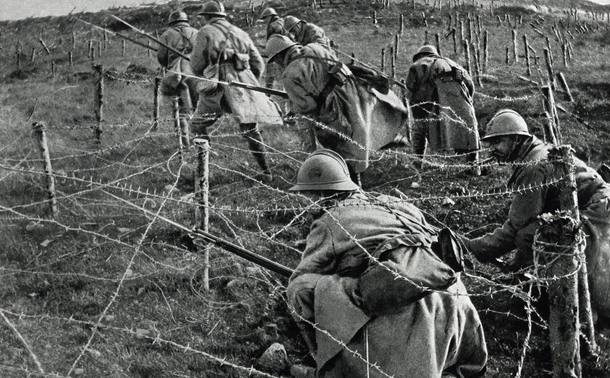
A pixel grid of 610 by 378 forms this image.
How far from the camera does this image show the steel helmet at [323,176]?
17.3 ft

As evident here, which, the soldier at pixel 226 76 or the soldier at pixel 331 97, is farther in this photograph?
the soldier at pixel 226 76

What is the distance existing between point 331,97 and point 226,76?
212cm

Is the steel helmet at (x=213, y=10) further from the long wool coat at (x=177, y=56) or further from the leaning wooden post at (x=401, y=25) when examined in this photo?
the leaning wooden post at (x=401, y=25)

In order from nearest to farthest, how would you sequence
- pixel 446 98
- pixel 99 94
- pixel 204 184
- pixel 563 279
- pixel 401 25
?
1. pixel 563 279
2. pixel 204 184
3. pixel 446 98
4. pixel 99 94
5. pixel 401 25

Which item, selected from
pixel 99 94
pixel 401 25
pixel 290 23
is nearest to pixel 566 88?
pixel 290 23

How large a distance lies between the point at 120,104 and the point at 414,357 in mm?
12707

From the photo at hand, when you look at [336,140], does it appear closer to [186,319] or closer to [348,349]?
[186,319]

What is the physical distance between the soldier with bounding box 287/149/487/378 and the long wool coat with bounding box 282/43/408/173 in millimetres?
3916

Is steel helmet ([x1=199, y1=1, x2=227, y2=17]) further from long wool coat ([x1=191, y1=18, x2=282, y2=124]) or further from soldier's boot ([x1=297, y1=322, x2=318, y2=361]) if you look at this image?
soldier's boot ([x1=297, y1=322, x2=318, y2=361])

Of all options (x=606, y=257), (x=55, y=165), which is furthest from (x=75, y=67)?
(x=606, y=257)

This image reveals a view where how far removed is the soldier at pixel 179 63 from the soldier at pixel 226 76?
1883 millimetres

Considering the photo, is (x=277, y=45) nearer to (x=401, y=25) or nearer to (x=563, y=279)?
(x=563, y=279)

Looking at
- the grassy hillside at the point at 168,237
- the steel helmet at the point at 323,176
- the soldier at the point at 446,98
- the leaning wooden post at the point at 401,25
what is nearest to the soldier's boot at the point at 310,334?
the grassy hillside at the point at 168,237

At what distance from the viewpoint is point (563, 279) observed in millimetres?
5223
